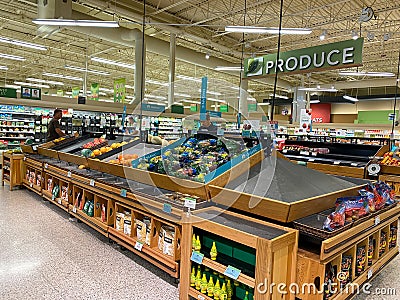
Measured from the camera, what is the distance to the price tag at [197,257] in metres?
2.28

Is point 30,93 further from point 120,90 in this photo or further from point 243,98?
point 243,98

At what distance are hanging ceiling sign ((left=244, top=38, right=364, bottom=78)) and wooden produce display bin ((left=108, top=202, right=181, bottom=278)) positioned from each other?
9.05ft

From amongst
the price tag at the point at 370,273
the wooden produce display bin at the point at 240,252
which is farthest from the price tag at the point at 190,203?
the price tag at the point at 370,273

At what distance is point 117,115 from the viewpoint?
42.1 ft

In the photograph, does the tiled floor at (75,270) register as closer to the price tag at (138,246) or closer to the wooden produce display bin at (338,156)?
the price tag at (138,246)

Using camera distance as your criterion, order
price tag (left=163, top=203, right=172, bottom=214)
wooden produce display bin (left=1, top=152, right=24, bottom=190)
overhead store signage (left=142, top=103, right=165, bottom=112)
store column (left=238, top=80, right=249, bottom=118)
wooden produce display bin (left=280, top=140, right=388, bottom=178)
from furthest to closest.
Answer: store column (left=238, top=80, right=249, bottom=118), overhead store signage (left=142, top=103, right=165, bottom=112), wooden produce display bin (left=1, top=152, right=24, bottom=190), wooden produce display bin (left=280, top=140, right=388, bottom=178), price tag (left=163, top=203, right=172, bottom=214)

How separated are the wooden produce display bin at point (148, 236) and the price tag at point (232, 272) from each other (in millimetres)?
715

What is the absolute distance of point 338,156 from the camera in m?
6.20

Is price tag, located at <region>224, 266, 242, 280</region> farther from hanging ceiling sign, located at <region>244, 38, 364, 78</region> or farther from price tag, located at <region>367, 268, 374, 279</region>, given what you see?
hanging ceiling sign, located at <region>244, 38, 364, 78</region>

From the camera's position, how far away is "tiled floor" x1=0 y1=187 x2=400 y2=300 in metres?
2.65

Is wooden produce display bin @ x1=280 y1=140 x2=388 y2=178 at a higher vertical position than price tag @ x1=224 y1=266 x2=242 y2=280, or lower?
higher

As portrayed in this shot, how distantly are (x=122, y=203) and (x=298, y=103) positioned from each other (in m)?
17.5

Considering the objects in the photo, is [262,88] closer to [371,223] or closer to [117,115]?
[117,115]

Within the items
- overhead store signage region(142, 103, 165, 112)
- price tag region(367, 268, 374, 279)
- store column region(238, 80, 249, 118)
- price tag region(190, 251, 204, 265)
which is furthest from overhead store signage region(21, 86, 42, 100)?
price tag region(367, 268, 374, 279)
